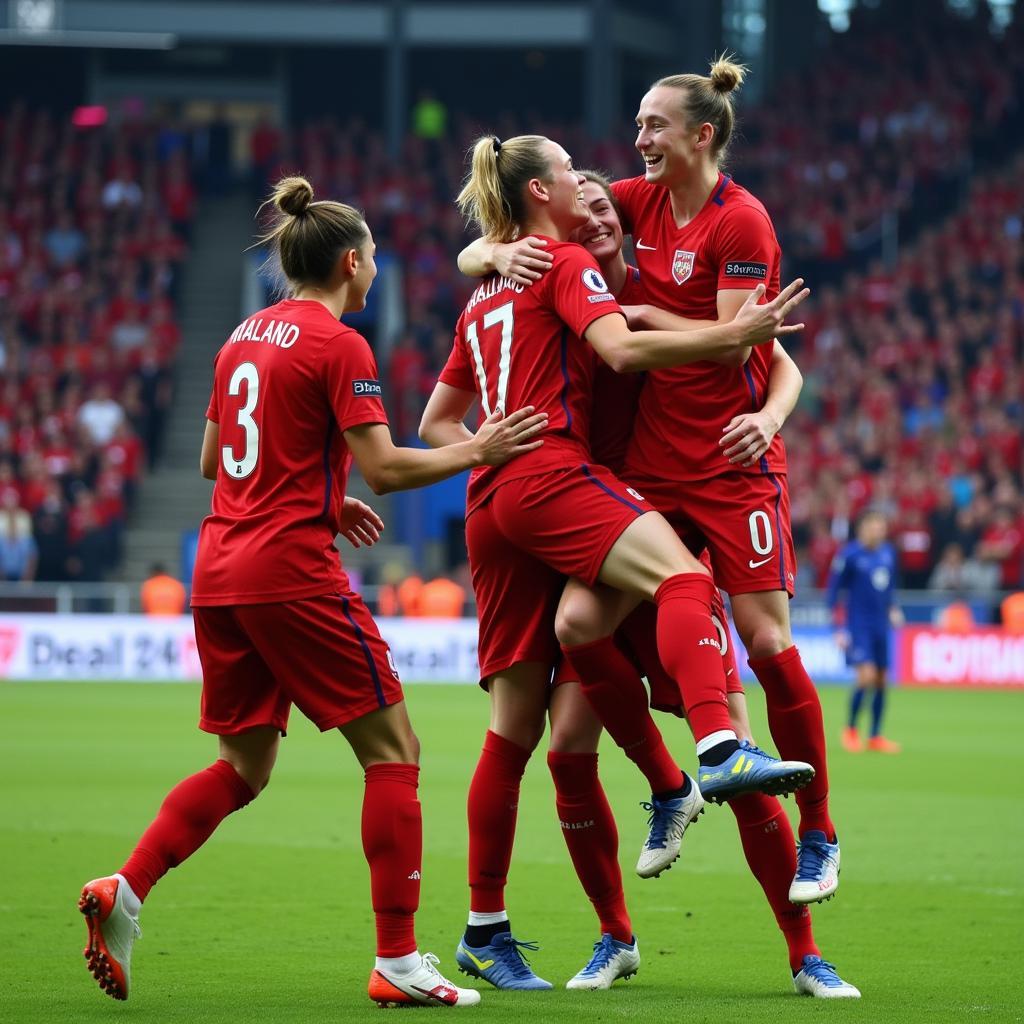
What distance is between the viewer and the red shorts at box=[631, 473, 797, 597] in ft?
19.3

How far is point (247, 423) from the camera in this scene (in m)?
5.61

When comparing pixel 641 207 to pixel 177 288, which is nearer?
pixel 641 207

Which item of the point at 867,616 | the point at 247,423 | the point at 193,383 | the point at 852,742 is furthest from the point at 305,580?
the point at 193,383

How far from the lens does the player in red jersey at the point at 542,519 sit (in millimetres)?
5559

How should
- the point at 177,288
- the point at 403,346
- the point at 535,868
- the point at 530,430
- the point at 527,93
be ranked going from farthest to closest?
the point at 527,93 → the point at 177,288 → the point at 403,346 → the point at 535,868 → the point at 530,430

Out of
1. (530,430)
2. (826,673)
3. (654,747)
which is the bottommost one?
(826,673)

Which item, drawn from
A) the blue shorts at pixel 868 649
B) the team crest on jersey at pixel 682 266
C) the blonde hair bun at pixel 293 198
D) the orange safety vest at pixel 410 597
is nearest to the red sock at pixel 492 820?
the team crest on jersey at pixel 682 266

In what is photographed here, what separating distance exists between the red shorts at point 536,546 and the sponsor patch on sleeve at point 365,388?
544 mm

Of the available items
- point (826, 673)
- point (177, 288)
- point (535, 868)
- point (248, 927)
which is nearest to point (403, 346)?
point (177, 288)

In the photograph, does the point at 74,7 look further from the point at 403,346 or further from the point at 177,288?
the point at 403,346

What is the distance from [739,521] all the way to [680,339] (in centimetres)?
68

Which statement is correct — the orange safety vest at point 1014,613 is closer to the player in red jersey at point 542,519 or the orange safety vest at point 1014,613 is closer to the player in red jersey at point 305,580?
the player in red jersey at point 542,519

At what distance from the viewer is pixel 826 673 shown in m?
23.8

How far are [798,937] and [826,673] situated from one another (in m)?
18.2
